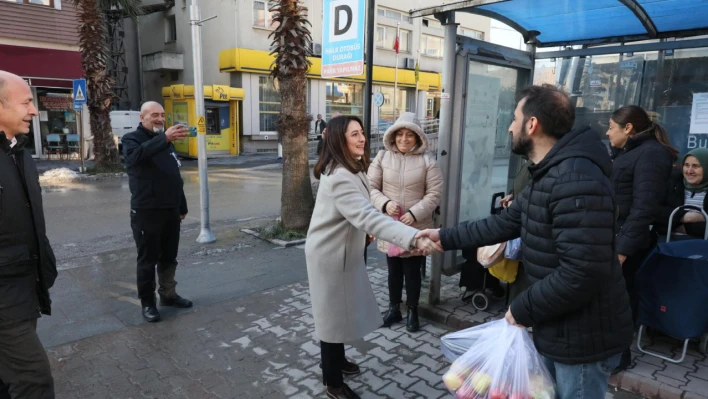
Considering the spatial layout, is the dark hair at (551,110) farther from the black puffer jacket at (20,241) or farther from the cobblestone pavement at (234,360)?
the black puffer jacket at (20,241)

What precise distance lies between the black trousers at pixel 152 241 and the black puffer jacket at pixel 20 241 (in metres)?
1.68

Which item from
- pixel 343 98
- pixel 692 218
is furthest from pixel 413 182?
pixel 343 98

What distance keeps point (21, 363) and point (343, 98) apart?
25.6 metres

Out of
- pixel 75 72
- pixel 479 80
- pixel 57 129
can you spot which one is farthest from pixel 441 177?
pixel 57 129

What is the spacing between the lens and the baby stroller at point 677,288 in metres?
3.30

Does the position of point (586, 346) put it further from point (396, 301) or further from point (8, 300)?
point (8, 300)

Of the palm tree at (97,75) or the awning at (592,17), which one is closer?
the awning at (592,17)

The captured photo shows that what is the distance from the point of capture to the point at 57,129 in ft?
61.1

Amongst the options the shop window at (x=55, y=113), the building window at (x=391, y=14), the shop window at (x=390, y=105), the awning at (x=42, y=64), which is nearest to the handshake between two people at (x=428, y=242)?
the awning at (x=42, y=64)

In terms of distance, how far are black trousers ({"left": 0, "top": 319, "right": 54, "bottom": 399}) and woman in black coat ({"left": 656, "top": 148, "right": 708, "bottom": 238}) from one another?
4.32 meters

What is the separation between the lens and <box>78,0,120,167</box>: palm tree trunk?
47.3ft

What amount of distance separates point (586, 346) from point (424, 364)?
193cm

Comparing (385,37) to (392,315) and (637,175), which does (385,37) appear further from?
(637,175)

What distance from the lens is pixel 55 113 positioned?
18.3m
